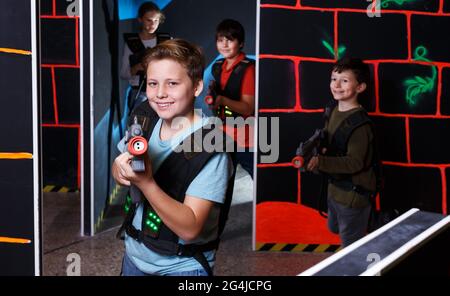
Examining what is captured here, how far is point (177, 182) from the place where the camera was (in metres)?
2.09

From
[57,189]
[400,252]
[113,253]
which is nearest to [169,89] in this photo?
[400,252]

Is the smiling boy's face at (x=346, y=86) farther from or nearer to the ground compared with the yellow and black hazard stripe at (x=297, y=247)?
farther from the ground

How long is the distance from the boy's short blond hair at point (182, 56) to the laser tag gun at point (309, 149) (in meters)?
1.56

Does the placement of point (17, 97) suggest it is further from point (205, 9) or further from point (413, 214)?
point (205, 9)

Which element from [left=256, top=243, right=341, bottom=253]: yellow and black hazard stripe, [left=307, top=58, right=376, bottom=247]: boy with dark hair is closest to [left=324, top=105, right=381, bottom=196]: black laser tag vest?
[left=307, top=58, right=376, bottom=247]: boy with dark hair

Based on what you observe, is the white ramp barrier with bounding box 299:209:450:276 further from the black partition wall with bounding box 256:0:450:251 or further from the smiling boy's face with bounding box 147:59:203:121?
the black partition wall with bounding box 256:0:450:251

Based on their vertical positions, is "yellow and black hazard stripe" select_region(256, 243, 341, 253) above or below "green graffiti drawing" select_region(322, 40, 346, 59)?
below

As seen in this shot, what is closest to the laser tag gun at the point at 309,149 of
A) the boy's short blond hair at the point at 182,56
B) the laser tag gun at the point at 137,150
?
the boy's short blond hair at the point at 182,56

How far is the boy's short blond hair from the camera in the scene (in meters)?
2.19

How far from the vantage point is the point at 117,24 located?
5.52 meters

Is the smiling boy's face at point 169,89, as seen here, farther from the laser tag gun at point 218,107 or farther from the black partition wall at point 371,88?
the laser tag gun at point 218,107

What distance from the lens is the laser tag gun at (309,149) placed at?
3695 mm

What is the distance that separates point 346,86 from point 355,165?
0.48m

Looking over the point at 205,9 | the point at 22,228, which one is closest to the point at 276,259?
the point at 22,228
